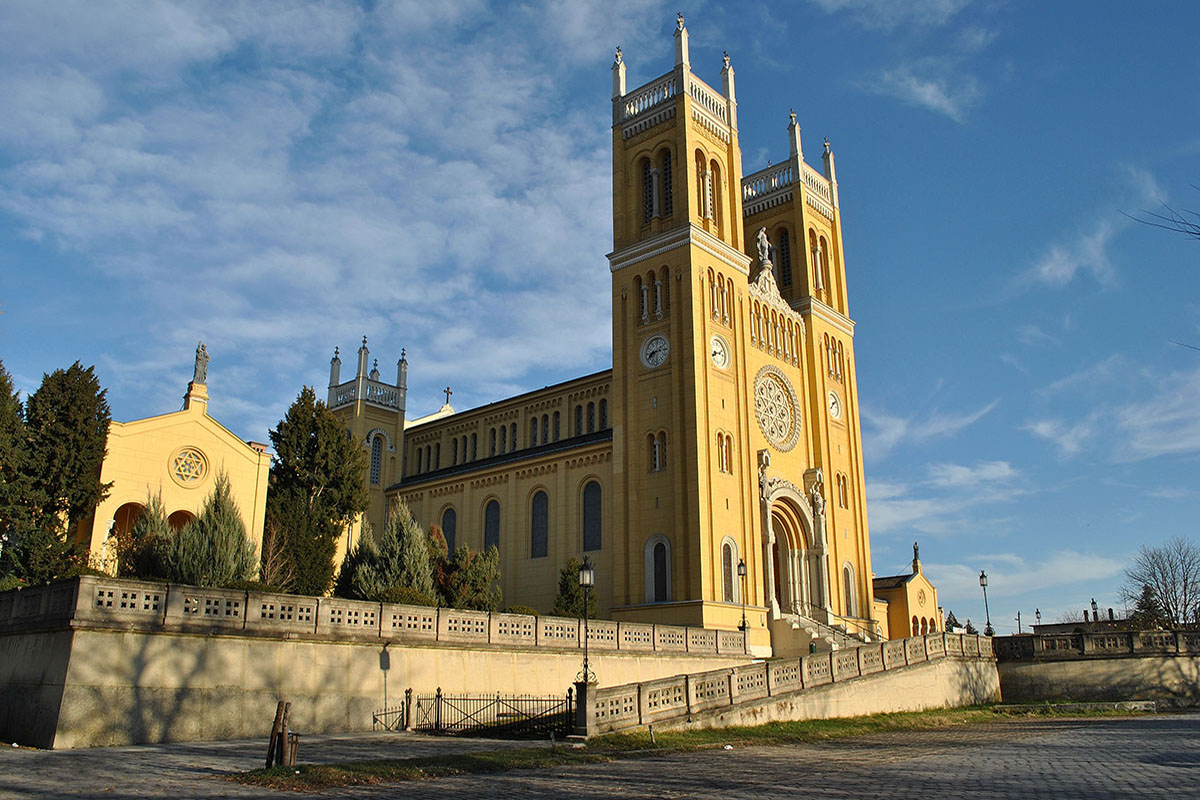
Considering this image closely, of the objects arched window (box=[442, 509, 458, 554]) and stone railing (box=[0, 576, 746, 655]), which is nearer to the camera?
stone railing (box=[0, 576, 746, 655])

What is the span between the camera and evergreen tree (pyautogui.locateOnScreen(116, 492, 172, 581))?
92.7ft

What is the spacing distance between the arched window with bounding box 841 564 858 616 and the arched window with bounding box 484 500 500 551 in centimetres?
1823

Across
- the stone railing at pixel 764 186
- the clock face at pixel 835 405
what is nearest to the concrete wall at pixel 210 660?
the clock face at pixel 835 405

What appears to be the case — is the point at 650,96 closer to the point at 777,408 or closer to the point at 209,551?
the point at 777,408

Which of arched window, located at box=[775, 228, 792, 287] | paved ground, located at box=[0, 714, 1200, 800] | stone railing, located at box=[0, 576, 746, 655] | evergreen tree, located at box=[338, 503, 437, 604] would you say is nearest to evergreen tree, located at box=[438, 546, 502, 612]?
evergreen tree, located at box=[338, 503, 437, 604]

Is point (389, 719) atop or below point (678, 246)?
below

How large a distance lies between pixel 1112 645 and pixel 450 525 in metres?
32.4

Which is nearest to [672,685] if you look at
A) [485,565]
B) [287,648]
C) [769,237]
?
[287,648]

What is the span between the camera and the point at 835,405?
2077 inches

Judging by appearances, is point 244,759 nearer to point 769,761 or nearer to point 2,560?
point 769,761

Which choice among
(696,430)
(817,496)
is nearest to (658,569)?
(696,430)

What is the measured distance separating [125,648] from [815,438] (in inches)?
1499

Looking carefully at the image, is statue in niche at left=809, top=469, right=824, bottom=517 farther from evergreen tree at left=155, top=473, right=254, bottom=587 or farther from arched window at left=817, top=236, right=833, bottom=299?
evergreen tree at left=155, top=473, right=254, bottom=587

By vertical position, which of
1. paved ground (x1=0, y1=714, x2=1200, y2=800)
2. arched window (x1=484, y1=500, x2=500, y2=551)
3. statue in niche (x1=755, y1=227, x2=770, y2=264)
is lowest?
paved ground (x1=0, y1=714, x2=1200, y2=800)
